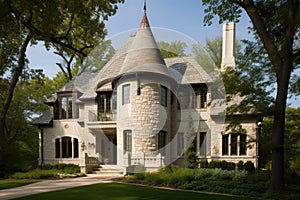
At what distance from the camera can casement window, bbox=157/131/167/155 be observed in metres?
16.0

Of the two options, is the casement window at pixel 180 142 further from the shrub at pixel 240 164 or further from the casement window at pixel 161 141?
the shrub at pixel 240 164

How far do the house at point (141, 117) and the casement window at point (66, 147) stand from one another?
8 centimetres

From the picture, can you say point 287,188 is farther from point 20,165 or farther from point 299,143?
point 20,165

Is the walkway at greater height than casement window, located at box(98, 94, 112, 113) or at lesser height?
lesser

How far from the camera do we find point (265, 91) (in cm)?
1006

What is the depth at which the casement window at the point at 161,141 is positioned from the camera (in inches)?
631

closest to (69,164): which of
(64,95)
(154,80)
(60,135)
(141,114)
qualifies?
(60,135)

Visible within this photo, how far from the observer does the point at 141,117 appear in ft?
51.1

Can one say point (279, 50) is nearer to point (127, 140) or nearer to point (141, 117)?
point (141, 117)

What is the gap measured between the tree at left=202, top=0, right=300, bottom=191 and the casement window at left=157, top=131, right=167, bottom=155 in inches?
298

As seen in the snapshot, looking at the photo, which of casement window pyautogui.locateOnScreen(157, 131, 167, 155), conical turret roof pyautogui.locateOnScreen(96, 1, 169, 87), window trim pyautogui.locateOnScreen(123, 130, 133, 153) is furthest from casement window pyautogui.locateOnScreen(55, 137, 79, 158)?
casement window pyautogui.locateOnScreen(157, 131, 167, 155)

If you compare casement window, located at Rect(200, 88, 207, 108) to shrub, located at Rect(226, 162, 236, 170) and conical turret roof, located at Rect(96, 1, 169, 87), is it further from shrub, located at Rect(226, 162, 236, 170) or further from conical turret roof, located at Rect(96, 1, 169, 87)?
shrub, located at Rect(226, 162, 236, 170)

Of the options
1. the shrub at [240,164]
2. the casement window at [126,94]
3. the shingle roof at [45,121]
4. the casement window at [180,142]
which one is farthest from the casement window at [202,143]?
the shingle roof at [45,121]

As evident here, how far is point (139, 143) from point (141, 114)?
1.84 metres
